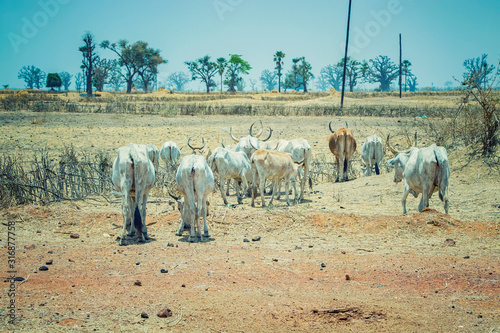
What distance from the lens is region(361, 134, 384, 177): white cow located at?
668 inches

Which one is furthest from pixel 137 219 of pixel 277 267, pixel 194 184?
pixel 277 267

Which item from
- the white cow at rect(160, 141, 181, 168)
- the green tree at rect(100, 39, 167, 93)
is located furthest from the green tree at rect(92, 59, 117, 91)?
the white cow at rect(160, 141, 181, 168)

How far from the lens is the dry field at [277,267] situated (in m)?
5.00

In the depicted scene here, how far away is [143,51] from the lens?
78.2 meters

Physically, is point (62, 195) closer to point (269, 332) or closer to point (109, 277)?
point (109, 277)

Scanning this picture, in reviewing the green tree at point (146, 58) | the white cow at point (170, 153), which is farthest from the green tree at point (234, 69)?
the white cow at point (170, 153)

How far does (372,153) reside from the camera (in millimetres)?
17234

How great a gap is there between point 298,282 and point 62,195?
7.92m

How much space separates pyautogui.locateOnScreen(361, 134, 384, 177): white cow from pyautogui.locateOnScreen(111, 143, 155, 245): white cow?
10.3 metres

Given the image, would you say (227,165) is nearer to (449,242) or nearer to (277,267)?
(277,267)

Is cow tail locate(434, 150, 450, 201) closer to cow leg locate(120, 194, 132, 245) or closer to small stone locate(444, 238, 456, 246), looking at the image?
small stone locate(444, 238, 456, 246)

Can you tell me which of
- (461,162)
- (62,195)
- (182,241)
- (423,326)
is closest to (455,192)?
(461,162)

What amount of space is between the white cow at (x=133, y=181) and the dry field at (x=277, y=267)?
1.40 ft

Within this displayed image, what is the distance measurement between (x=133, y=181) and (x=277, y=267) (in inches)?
129
